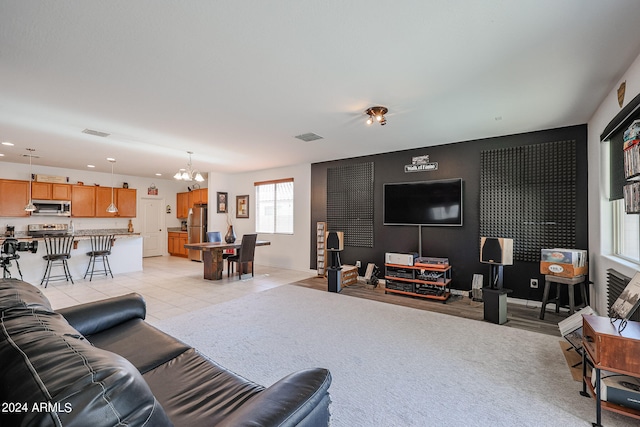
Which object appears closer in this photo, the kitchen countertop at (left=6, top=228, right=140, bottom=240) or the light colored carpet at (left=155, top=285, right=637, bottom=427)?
the light colored carpet at (left=155, top=285, right=637, bottom=427)

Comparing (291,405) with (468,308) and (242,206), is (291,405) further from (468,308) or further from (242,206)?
(242,206)

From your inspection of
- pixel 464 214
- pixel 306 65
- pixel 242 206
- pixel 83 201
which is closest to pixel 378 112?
pixel 306 65

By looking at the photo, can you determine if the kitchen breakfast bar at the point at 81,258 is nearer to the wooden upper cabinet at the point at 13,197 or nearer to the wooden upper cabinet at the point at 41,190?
the wooden upper cabinet at the point at 13,197

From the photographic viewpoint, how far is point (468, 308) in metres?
4.00

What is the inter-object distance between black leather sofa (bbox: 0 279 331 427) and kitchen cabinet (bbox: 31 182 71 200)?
724 centimetres

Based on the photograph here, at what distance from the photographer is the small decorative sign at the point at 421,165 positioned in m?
5.05

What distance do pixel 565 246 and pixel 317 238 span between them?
4196 millimetres

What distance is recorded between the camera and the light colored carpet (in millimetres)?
1862

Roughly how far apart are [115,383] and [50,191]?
29.6 feet

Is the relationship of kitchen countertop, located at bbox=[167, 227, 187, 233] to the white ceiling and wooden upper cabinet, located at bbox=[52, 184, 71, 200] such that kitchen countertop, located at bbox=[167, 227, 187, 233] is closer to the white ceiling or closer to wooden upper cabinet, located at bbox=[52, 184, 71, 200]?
wooden upper cabinet, located at bbox=[52, 184, 71, 200]

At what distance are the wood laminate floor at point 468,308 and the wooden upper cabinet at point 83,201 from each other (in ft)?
22.2

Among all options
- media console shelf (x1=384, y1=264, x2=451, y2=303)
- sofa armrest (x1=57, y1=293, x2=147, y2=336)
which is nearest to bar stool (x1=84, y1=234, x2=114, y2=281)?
sofa armrest (x1=57, y1=293, x2=147, y2=336)

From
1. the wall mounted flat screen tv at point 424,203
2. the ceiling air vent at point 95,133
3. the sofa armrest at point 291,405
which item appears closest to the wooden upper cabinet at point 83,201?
the ceiling air vent at point 95,133

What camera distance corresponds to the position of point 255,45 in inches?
82.7
